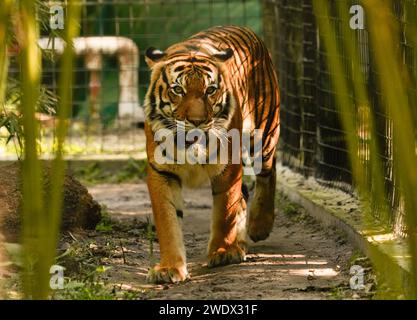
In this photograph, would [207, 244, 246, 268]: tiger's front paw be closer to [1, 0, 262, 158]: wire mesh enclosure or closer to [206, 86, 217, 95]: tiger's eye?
[206, 86, 217, 95]: tiger's eye

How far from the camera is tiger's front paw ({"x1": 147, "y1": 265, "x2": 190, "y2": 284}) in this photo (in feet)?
15.6

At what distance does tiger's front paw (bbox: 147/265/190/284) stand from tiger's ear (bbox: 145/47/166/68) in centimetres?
106

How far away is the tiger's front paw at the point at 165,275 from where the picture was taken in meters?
4.75

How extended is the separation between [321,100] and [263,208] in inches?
50.4

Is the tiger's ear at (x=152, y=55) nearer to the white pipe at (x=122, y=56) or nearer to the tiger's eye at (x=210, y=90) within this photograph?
the tiger's eye at (x=210, y=90)

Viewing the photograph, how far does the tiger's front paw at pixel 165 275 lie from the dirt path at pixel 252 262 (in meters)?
0.05

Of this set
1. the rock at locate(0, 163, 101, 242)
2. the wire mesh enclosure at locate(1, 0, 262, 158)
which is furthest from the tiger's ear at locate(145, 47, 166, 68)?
the wire mesh enclosure at locate(1, 0, 262, 158)

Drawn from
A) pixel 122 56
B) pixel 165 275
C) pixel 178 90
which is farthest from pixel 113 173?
pixel 165 275

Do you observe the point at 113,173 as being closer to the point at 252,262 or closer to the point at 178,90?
the point at 252,262

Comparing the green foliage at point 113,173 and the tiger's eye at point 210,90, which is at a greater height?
the tiger's eye at point 210,90

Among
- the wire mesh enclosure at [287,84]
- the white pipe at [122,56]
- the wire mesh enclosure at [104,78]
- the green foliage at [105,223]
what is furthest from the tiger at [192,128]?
the white pipe at [122,56]

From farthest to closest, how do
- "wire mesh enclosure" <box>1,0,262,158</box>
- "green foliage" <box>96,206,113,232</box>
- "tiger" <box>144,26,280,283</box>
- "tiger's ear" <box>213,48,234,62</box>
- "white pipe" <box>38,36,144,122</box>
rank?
"white pipe" <box>38,36,144,122</box> < "wire mesh enclosure" <box>1,0,262,158</box> < "green foliage" <box>96,206,113,232</box> < "tiger's ear" <box>213,48,234,62</box> < "tiger" <box>144,26,280,283</box>

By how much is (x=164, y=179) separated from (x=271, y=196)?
3.51 feet
